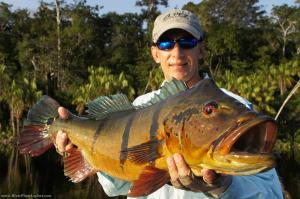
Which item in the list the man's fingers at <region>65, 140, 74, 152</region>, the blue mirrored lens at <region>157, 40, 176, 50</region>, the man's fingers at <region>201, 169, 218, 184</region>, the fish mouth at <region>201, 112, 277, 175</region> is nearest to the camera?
the fish mouth at <region>201, 112, 277, 175</region>

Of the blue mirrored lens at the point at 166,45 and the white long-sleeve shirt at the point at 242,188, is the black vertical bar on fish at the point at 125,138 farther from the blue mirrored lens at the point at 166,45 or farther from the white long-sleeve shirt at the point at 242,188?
the blue mirrored lens at the point at 166,45

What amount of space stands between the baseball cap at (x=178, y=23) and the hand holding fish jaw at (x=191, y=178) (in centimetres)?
141

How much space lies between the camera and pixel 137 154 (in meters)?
2.55

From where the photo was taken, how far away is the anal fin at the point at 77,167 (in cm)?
325

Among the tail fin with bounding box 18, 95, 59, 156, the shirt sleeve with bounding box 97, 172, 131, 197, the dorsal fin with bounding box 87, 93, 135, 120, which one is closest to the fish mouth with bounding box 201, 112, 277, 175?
→ the dorsal fin with bounding box 87, 93, 135, 120

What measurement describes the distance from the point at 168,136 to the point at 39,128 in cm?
148

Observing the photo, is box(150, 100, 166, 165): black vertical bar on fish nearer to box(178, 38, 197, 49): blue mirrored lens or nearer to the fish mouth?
the fish mouth

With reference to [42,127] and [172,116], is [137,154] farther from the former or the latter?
[42,127]

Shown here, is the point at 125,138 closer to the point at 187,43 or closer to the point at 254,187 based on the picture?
the point at 254,187

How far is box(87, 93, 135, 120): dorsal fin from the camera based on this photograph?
304 centimetres

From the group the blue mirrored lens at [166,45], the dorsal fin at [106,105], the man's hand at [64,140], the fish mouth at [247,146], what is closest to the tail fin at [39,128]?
the man's hand at [64,140]

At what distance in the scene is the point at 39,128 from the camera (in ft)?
11.8

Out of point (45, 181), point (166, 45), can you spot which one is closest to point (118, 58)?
point (45, 181)

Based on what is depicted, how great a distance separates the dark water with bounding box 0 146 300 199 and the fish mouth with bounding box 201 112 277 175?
11.9 metres
